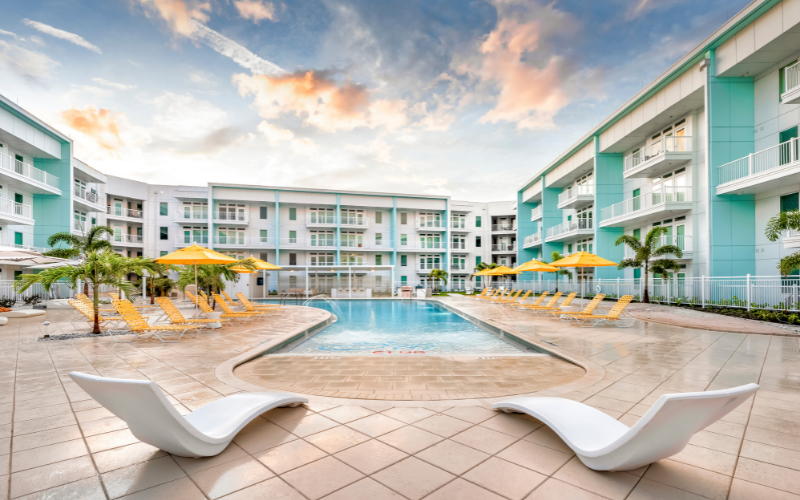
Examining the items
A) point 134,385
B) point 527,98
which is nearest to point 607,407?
point 134,385

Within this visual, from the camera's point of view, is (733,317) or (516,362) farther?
(733,317)

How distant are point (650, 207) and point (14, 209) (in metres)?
32.9

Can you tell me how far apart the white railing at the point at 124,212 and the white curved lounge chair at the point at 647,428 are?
39.8m

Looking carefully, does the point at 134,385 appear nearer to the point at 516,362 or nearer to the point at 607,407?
the point at 607,407

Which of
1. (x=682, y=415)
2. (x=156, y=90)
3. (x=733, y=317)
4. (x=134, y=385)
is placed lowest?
(x=733, y=317)

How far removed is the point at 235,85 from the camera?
15.5m

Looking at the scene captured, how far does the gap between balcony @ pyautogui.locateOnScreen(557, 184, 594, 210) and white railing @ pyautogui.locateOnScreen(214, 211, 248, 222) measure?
2629cm

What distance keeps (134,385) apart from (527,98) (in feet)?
61.0

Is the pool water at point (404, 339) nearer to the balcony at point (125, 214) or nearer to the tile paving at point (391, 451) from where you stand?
the tile paving at point (391, 451)

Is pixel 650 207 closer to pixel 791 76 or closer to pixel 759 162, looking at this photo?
pixel 759 162

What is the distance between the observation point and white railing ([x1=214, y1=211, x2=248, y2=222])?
3084cm

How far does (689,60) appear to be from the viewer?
1511 cm

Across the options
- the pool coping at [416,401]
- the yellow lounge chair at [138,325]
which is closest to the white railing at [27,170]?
the yellow lounge chair at [138,325]

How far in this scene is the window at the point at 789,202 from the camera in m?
12.7
